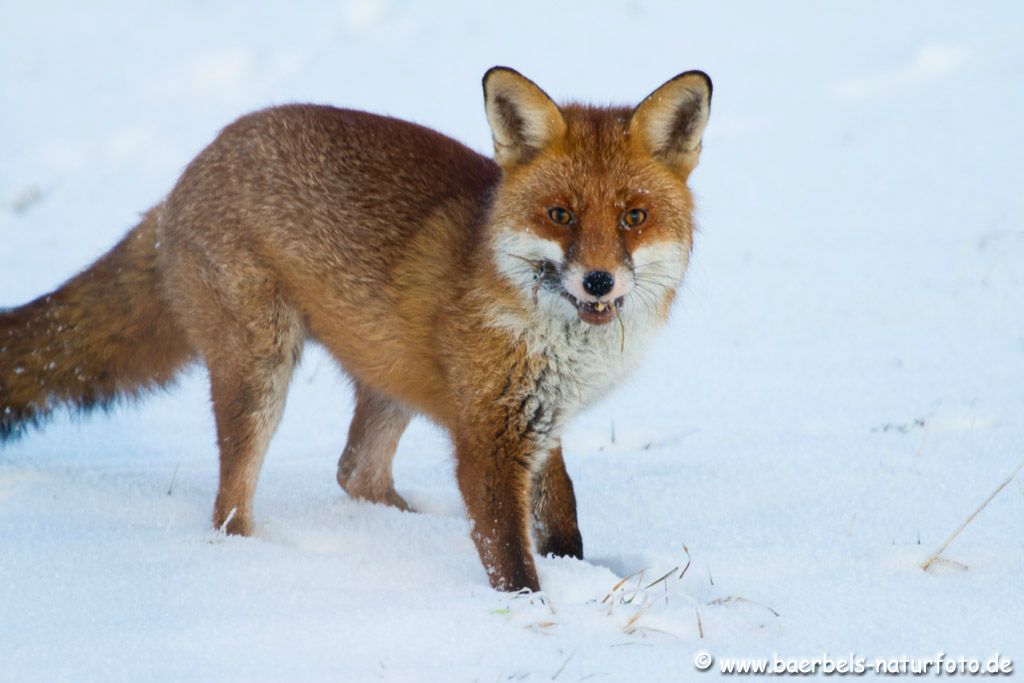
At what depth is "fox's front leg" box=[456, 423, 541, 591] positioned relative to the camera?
12.3ft

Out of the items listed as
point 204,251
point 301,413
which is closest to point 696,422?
point 301,413

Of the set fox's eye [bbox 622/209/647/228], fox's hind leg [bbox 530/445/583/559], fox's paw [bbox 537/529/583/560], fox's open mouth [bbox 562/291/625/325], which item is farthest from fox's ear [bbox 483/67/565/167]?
fox's paw [bbox 537/529/583/560]

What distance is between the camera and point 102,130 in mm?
12703

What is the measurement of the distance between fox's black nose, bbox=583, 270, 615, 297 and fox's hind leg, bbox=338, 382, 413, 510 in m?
1.69

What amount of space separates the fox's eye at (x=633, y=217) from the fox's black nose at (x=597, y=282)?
28 centimetres

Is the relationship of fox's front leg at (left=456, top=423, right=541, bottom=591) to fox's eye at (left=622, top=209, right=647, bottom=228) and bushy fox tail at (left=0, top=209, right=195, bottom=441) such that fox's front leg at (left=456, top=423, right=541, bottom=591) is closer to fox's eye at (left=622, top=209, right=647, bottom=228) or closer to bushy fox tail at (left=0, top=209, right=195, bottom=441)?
fox's eye at (left=622, top=209, right=647, bottom=228)

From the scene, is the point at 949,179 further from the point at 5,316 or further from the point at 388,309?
the point at 5,316

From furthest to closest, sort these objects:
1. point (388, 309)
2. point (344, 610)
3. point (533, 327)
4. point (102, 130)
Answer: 1. point (102, 130)
2. point (388, 309)
3. point (533, 327)
4. point (344, 610)

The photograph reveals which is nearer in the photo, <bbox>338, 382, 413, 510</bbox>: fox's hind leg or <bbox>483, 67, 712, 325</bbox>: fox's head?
<bbox>483, 67, 712, 325</bbox>: fox's head

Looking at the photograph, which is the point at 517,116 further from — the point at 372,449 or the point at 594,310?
the point at 372,449

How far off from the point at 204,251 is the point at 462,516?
62.2 inches

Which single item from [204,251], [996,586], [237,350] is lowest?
[996,586]

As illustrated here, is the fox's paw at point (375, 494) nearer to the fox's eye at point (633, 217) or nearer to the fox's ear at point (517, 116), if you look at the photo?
the fox's ear at point (517, 116)

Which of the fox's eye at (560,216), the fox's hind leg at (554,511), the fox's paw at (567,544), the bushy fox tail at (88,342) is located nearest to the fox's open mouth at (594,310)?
the fox's eye at (560,216)
